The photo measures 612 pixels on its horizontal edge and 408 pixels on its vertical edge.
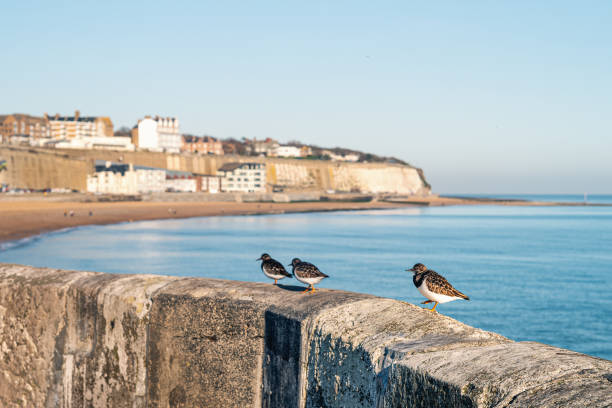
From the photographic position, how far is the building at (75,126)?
164m

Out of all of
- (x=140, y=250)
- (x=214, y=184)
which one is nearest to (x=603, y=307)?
(x=140, y=250)

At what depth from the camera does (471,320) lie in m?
23.4

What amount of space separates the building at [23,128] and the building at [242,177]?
49.5 meters

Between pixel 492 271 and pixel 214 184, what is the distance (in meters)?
111

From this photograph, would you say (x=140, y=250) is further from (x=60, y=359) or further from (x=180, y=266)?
(x=60, y=359)

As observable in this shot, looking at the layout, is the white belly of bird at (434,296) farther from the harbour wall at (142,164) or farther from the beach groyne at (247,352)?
the harbour wall at (142,164)

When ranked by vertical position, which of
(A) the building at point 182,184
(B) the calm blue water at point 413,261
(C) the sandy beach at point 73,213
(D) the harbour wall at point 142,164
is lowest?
(B) the calm blue water at point 413,261

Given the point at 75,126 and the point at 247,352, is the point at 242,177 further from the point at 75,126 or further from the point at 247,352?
the point at 247,352

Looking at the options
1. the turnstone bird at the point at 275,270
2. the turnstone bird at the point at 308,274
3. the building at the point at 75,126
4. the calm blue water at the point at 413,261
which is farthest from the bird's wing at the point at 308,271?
the building at the point at 75,126

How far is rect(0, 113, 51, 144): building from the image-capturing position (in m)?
153

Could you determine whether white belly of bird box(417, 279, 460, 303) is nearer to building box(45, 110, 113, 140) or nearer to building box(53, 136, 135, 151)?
building box(53, 136, 135, 151)

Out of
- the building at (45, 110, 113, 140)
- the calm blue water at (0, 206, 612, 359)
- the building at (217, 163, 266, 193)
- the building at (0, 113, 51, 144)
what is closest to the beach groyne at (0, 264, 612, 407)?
the calm blue water at (0, 206, 612, 359)

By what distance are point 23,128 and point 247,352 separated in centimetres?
17114

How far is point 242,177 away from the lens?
150000 millimetres
